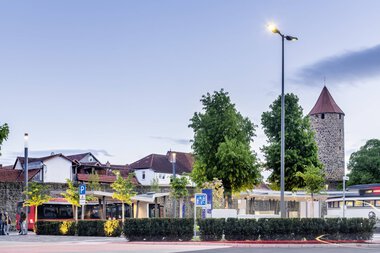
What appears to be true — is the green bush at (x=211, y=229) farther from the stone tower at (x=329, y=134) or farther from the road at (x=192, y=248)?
the stone tower at (x=329, y=134)

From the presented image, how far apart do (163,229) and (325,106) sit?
318 feet

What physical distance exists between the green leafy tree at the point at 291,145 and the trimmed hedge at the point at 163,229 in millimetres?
29334

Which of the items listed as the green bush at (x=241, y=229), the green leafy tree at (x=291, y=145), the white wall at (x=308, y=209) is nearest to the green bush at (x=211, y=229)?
the green bush at (x=241, y=229)

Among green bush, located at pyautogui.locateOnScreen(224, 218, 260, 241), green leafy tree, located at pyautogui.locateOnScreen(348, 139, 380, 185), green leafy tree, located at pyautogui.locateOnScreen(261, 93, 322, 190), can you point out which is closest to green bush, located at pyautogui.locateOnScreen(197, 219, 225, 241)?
green bush, located at pyautogui.locateOnScreen(224, 218, 260, 241)

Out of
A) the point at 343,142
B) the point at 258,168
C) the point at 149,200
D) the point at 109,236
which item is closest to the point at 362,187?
the point at 258,168

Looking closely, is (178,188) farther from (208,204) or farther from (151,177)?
(151,177)

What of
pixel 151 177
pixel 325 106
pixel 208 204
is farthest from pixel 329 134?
pixel 208 204

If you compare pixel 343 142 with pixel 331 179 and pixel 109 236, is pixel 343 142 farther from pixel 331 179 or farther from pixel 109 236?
pixel 109 236

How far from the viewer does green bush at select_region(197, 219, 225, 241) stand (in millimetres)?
28938

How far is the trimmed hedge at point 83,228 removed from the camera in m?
37.4

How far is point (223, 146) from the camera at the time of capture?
51.3 meters

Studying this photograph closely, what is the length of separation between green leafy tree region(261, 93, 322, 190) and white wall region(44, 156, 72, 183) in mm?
34685

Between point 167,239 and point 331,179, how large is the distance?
87.2m

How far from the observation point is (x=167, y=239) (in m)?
29.8
